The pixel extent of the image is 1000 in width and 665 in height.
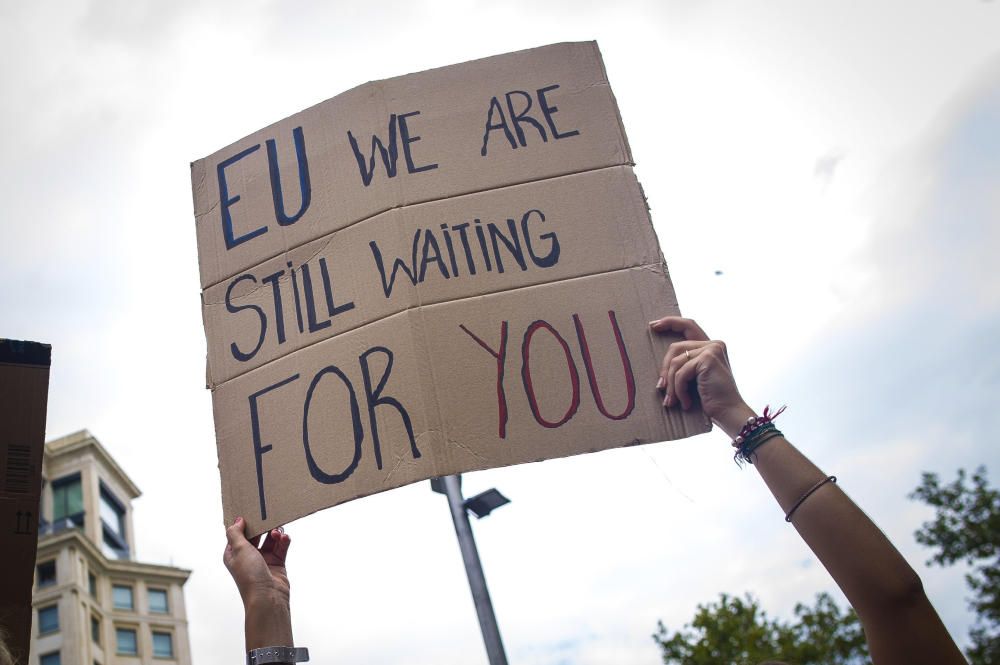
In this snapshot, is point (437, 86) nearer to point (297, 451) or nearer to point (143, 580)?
point (297, 451)

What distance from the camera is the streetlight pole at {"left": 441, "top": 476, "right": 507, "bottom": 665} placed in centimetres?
577

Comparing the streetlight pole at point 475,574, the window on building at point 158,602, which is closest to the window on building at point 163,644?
the window on building at point 158,602

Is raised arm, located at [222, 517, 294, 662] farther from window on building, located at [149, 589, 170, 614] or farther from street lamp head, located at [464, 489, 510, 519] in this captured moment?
window on building, located at [149, 589, 170, 614]

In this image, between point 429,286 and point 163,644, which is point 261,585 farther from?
point 163,644

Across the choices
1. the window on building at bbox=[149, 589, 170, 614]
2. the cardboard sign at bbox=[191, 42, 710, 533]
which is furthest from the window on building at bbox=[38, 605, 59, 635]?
the cardboard sign at bbox=[191, 42, 710, 533]

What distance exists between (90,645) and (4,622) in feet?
170

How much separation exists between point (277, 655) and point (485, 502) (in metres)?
4.29

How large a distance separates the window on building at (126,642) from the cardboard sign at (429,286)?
5370cm

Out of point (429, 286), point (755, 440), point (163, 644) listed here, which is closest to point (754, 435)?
point (755, 440)

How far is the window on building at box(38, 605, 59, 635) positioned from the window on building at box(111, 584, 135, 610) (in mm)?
4561

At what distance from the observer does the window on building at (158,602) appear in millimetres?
53219

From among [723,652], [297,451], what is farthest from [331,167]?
[723,652]

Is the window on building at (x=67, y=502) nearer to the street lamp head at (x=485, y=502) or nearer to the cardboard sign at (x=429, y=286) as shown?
the street lamp head at (x=485, y=502)

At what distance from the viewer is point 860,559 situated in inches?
63.7
